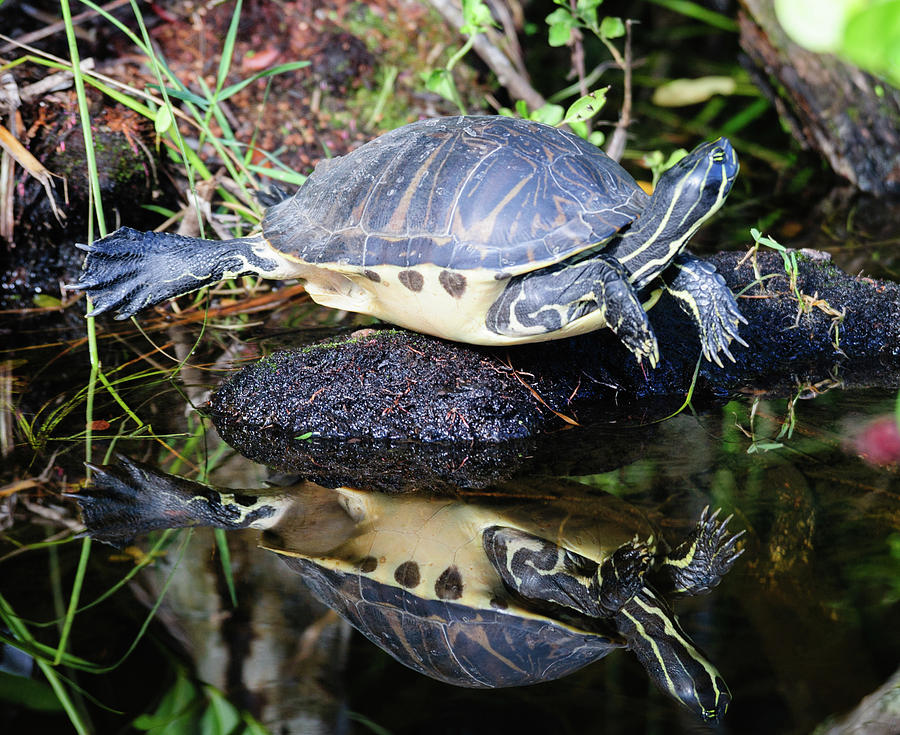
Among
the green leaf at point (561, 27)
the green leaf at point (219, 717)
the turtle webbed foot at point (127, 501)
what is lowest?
the turtle webbed foot at point (127, 501)


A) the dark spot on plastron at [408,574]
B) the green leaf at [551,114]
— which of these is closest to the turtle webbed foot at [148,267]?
the dark spot on plastron at [408,574]

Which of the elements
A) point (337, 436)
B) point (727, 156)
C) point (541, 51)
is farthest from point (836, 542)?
point (541, 51)

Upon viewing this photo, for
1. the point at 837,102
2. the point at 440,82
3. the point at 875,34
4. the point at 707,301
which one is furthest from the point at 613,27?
the point at 875,34

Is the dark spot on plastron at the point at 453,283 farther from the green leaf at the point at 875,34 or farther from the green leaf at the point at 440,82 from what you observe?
the green leaf at the point at 875,34

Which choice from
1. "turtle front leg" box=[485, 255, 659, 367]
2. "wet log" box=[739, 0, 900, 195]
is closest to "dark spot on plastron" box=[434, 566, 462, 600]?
"turtle front leg" box=[485, 255, 659, 367]

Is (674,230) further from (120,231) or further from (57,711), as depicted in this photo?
(57,711)
